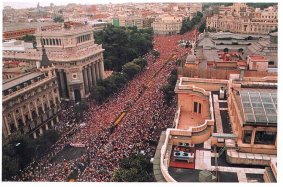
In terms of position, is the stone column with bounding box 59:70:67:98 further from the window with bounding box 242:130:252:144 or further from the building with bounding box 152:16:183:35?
the building with bounding box 152:16:183:35

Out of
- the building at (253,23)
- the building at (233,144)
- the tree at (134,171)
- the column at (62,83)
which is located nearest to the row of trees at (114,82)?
the column at (62,83)

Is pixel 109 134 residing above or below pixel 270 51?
below

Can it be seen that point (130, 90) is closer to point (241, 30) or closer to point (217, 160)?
point (217, 160)

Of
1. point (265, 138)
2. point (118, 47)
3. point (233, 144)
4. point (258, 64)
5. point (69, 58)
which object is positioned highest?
point (118, 47)

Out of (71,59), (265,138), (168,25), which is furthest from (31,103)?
(168,25)

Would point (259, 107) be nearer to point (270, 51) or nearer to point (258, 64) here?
point (258, 64)

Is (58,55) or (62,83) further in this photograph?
(62,83)
